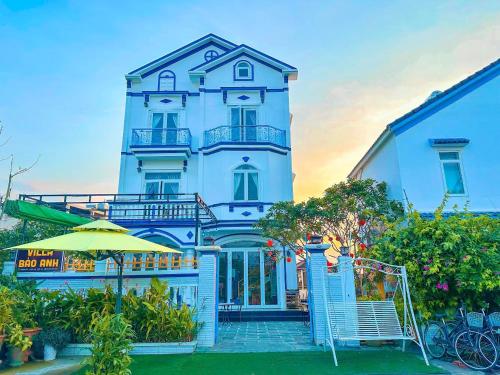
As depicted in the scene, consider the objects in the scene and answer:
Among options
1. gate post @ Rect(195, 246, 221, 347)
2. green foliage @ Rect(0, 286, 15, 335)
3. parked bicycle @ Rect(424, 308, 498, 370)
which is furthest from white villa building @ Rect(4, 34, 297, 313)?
parked bicycle @ Rect(424, 308, 498, 370)

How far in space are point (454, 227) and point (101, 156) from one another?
585 inches

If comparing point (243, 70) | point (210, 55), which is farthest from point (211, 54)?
point (243, 70)

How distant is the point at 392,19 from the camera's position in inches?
394

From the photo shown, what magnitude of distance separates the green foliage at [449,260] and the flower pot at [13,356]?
24.7 feet

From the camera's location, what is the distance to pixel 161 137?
611 inches

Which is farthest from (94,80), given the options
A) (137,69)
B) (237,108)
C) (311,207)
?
(311,207)

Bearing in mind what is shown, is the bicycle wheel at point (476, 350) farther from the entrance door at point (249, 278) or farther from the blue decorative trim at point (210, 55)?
the blue decorative trim at point (210, 55)

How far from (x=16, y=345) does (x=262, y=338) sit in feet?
17.3

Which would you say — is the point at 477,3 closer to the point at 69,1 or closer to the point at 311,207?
the point at 311,207

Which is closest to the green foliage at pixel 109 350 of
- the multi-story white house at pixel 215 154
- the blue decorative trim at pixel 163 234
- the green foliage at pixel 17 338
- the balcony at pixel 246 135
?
the green foliage at pixel 17 338

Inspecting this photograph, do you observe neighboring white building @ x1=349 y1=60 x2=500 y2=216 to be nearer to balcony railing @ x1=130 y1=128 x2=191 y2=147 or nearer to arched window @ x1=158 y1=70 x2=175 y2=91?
balcony railing @ x1=130 y1=128 x2=191 y2=147

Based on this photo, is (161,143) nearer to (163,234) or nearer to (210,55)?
(163,234)

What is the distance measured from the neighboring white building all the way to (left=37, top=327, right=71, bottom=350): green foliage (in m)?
10.2

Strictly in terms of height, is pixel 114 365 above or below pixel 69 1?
below
